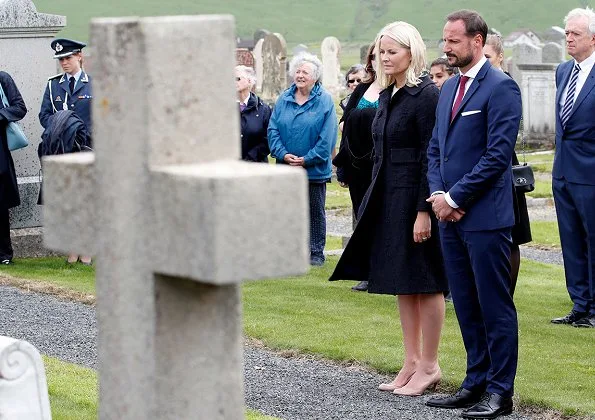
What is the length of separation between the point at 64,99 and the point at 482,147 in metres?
6.13

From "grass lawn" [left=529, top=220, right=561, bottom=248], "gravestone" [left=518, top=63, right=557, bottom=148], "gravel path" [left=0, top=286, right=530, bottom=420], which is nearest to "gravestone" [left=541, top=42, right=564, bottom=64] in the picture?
"gravestone" [left=518, top=63, right=557, bottom=148]

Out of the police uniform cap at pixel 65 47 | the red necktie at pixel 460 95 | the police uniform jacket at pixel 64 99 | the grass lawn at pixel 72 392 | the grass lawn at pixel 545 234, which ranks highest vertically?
the police uniform cap at pixel 65 47

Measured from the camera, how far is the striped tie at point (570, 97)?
30.5ft

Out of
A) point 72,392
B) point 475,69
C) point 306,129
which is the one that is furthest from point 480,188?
point 306,129

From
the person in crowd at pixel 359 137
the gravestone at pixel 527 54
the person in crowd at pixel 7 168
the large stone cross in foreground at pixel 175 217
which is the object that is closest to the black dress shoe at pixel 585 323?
the person in crowd at pixel 359 137

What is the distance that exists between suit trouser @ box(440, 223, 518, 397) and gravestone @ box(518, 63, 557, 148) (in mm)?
17358

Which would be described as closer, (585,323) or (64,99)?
(585,323)

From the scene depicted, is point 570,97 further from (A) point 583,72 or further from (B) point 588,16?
(B) point 588,16

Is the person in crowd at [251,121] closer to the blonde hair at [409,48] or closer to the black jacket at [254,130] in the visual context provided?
the black jacket at [254,130]

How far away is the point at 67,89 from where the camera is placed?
1165cm

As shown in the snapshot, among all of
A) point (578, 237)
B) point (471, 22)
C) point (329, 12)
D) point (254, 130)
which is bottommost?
point (578, 237)

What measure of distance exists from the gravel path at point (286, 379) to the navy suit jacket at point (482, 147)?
111cm

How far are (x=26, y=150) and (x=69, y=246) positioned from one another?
10012mm

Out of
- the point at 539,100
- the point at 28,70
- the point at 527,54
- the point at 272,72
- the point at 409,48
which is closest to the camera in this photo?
the point at 409,48
